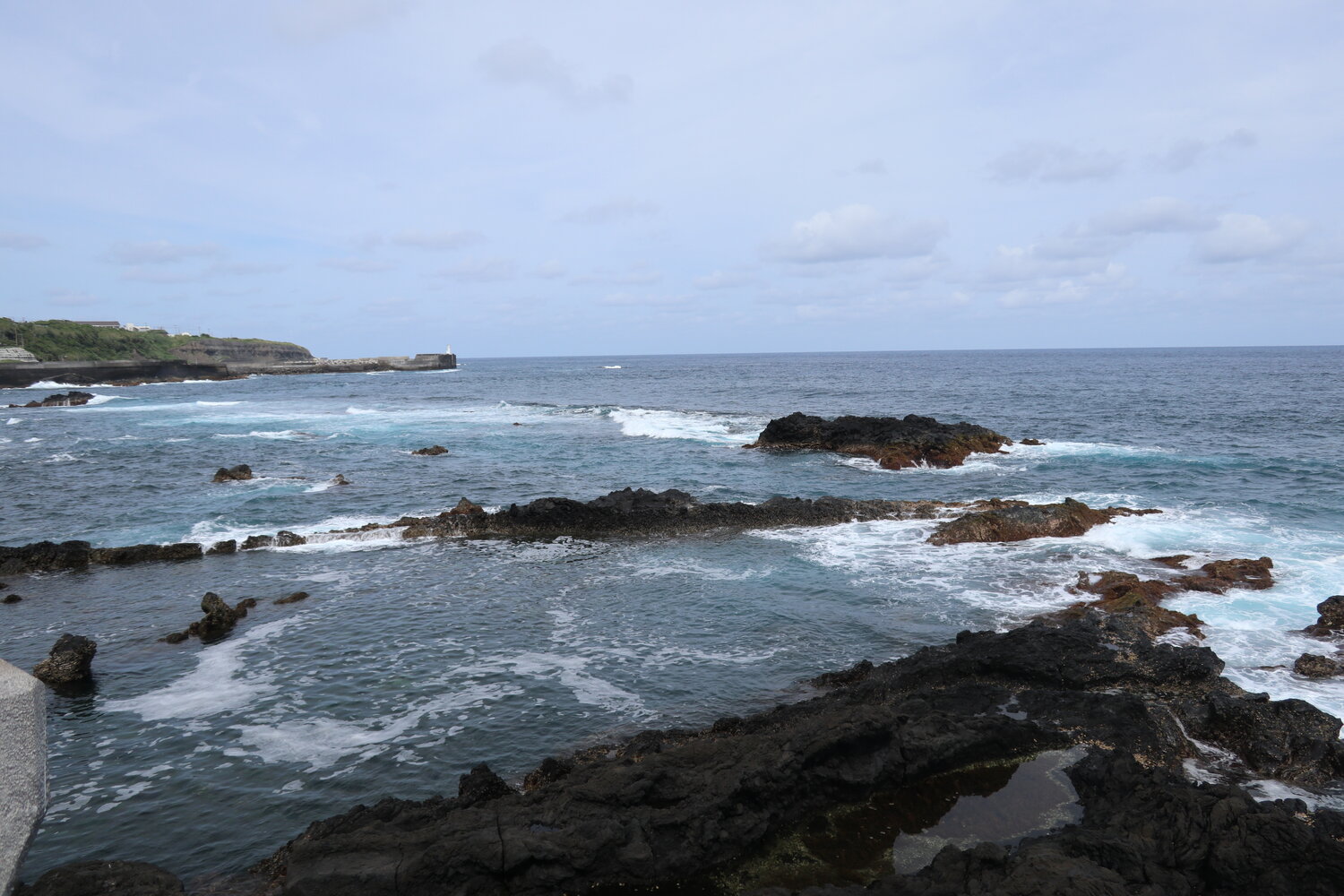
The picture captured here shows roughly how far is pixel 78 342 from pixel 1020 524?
146 metres

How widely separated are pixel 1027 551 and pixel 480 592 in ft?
46.3

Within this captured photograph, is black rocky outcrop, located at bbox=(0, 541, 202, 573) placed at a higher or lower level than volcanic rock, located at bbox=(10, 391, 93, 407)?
lower

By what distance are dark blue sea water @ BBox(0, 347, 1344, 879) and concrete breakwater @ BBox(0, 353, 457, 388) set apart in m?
71.6

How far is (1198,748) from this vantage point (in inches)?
386

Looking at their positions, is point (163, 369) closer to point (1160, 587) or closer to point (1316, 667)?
point (1160, 587)

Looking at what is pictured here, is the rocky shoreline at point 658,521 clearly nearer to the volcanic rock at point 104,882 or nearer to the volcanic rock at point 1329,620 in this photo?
the volcanic rock at point 1329,620

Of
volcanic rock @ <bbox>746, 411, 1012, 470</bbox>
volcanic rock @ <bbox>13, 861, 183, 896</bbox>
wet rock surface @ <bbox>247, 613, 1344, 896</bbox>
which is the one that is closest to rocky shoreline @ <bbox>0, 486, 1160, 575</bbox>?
volcanic rock @ <bbox>746, 411, 1012, 470</bbox>

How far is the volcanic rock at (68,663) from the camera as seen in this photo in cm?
1280

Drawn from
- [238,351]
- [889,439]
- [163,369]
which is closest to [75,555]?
[889,439]

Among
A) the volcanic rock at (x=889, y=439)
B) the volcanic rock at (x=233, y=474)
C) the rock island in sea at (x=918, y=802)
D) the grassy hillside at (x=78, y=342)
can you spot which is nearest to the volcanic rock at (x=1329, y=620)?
the rock island in sea at (x=918, y=802)

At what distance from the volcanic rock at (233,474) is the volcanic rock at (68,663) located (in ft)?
64.1

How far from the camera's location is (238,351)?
148250mm

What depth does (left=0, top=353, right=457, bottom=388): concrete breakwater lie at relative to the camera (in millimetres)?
95875

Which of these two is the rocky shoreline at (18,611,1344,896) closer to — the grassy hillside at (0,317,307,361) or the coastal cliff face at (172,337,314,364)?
the grassy hillside at (0,317,307,361)
